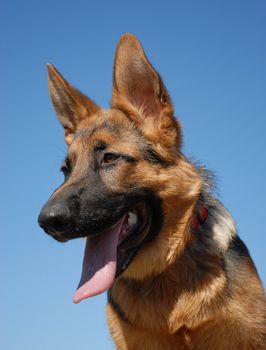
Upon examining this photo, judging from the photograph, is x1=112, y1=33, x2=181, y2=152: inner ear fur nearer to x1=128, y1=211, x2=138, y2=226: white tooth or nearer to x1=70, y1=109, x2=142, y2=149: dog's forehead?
x1=70, y1=109, x2=142, y2=149: dog's forehead

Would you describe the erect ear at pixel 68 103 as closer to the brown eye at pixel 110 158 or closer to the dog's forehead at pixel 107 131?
the dog's forehead at pixel 107 131

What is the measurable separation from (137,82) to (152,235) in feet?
6.62

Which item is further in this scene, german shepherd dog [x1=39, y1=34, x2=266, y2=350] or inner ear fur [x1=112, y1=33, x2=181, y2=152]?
inner ear fur [x1=112, y1=33, x2=181, y2=152]

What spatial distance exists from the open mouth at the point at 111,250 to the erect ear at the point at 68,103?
178 cm

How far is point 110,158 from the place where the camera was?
6973 mm

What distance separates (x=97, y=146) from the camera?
23.5ft

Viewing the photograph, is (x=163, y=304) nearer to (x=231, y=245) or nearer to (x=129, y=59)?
(x=231, y=245)

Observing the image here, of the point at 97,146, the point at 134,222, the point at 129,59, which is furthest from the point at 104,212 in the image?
the point at 129,59

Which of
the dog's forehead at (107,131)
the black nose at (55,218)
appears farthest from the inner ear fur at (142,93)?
the black nose at (55,218)

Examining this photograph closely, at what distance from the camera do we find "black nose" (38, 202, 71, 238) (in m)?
6.09

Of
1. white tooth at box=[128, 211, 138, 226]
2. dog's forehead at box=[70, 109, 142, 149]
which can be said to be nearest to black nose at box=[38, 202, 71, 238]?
white tooth at box=[128, 211, 138, 226]

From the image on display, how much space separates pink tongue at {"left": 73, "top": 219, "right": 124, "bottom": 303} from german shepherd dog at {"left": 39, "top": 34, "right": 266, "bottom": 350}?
0.04 ft

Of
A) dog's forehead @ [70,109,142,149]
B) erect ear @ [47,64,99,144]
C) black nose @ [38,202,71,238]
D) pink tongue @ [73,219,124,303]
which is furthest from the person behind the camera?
erect ear @ [47,64,99,144]

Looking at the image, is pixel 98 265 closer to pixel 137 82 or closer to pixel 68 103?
pixel 137 82
